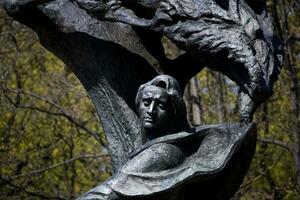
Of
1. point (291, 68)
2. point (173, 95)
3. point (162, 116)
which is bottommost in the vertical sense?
point (291, 68)

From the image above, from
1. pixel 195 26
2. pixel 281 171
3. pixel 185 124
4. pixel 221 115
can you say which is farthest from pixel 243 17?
pixel 281 171

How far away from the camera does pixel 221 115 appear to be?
49.3ft

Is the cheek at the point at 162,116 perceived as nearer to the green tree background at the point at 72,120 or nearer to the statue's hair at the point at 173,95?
the statue's hair at the point at 173,95

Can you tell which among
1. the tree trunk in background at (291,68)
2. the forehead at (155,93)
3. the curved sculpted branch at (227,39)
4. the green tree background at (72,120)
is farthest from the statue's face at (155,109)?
the green tree background at (72,120)

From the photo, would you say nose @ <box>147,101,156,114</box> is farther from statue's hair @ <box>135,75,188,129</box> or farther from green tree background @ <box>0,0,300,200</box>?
green tree background @ <box>0,0,300,200</box>

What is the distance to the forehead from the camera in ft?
18.4

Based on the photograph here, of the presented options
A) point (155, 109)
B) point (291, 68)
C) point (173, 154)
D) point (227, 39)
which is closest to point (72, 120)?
point (291, 68)

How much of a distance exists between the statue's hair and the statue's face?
0.04 metres

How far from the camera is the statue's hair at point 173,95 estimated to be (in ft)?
18.5

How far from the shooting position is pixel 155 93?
222 inches

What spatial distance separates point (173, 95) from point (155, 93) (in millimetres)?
103

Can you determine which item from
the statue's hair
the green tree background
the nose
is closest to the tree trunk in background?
the green tree background

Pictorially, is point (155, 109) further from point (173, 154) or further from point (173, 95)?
point (173, 154)

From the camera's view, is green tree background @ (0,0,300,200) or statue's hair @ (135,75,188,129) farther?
green tree background @ (0,0,300,200)
